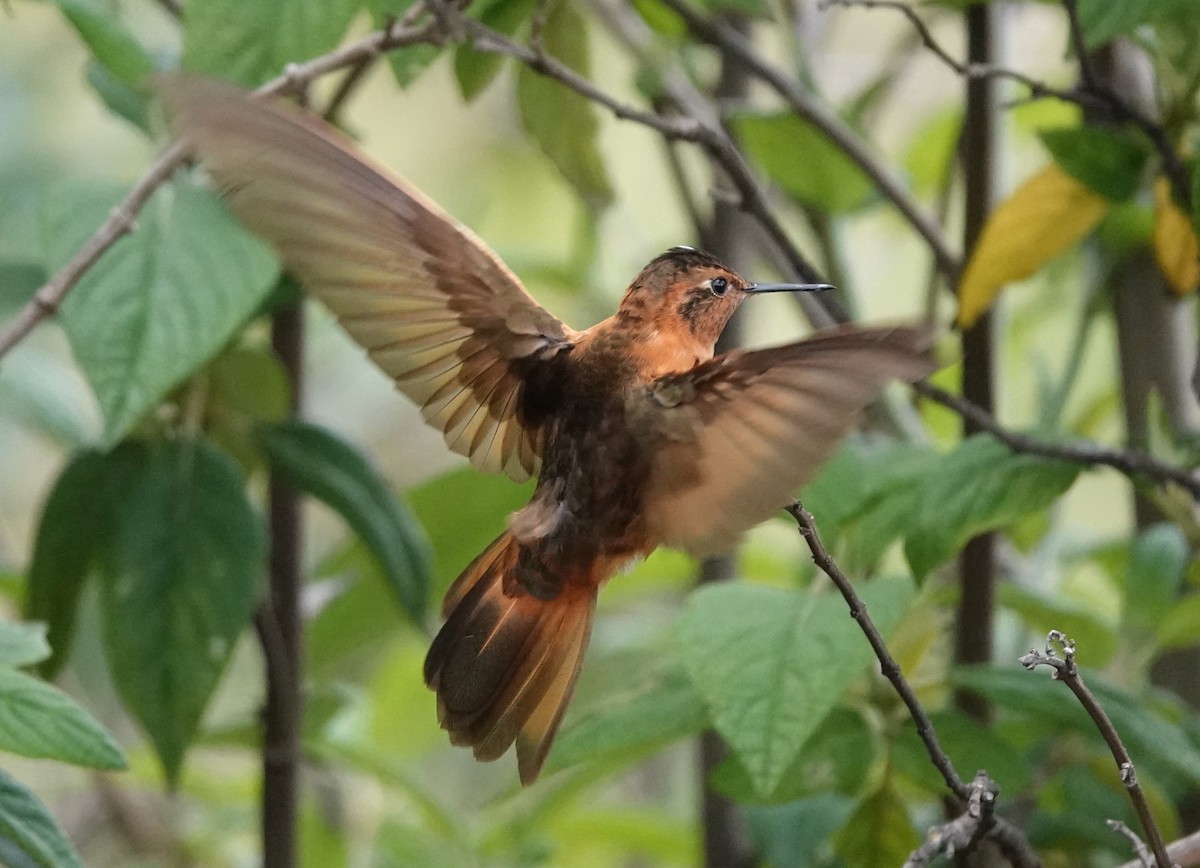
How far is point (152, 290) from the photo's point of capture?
895 mm

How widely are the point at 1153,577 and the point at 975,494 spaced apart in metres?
0.25

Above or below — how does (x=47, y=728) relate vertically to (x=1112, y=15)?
below

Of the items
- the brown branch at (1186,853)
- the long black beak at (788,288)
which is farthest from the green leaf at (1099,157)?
the brown branch at (1186,853)

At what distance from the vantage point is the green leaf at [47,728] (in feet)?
2.33

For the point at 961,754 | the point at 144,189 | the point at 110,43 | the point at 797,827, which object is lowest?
the point at 797,827

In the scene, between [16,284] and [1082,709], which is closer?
[1082,709]

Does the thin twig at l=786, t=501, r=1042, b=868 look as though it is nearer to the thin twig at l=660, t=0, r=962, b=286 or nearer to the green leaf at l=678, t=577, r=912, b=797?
the green leaf at l=678, t=577, r=912, b=797

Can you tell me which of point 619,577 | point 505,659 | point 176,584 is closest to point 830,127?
point 619,577

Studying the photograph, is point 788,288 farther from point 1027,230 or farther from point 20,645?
point 20,645

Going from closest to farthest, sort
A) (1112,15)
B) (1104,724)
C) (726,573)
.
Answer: (1104,724)
(1112,15)
(726,573)

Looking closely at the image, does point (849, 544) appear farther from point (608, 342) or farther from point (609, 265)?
point (609, 265)

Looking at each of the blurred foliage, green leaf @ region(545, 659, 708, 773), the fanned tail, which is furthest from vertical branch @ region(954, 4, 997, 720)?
the fanned tail

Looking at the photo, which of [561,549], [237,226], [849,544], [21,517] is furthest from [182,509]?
[21,517]

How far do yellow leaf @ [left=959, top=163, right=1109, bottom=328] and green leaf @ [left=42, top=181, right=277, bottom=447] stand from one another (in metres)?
0.46
